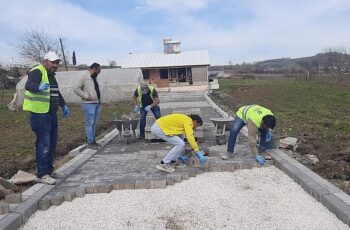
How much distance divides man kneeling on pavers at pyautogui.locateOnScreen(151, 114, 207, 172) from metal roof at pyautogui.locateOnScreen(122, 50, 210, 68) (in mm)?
28635

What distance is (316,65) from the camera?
2403 inches

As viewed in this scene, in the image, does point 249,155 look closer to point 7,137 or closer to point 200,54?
point 7,137

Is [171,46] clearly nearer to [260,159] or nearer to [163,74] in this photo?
[163,74]

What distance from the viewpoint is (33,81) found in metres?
5.17

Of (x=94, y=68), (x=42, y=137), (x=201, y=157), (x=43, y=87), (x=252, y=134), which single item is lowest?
(x=201, y=157)

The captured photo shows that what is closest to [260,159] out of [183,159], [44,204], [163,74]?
[183,159]

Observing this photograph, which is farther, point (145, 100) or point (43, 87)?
point (145, 100)

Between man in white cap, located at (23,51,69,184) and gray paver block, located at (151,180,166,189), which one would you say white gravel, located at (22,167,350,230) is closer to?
gray paver block, located at (151,180,166,189)

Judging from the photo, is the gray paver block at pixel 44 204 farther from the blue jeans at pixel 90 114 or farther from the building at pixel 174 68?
the building at pixel 174 68

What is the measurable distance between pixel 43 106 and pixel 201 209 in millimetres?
2697

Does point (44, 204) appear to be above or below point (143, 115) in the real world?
below

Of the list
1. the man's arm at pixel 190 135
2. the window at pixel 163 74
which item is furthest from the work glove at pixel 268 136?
the window at pixel 163 74

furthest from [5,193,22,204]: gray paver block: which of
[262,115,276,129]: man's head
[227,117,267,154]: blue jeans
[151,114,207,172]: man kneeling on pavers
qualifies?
[262,115,276,129]: man's head

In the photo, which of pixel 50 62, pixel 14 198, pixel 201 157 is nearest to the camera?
pixel 14 198
